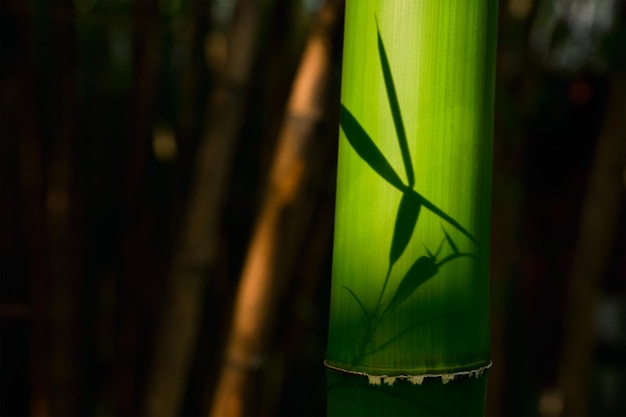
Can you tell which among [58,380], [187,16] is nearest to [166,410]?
[58,380]

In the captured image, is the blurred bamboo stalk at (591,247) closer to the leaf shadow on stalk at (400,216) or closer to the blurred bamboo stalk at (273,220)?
the blurred bamboo stalk at (273,220)

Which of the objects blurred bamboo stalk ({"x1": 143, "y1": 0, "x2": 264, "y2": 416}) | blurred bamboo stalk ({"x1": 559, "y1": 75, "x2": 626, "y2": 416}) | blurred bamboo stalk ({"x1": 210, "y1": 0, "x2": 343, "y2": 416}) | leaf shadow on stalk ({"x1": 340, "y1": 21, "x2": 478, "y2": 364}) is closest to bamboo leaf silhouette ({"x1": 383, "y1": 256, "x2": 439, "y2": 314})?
leaf shadow on stalk ({"x1": 340, "y1": 21, "x2": 478, "y2": 364})

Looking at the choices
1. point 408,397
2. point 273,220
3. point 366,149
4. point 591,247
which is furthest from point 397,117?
point 591,247

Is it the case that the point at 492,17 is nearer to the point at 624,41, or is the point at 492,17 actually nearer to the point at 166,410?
the point at 166,410

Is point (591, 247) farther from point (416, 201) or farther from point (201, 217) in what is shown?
point (416, 201)

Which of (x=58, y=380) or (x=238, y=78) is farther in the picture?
(x=58, y=380)

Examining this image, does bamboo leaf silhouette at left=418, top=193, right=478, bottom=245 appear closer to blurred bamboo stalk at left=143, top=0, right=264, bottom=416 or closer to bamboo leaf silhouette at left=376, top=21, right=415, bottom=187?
bamboo leaf silhouette at left=376, top=21, right=415, bottom=187

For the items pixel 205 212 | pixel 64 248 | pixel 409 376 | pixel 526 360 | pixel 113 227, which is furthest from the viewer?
pixel 526 360
